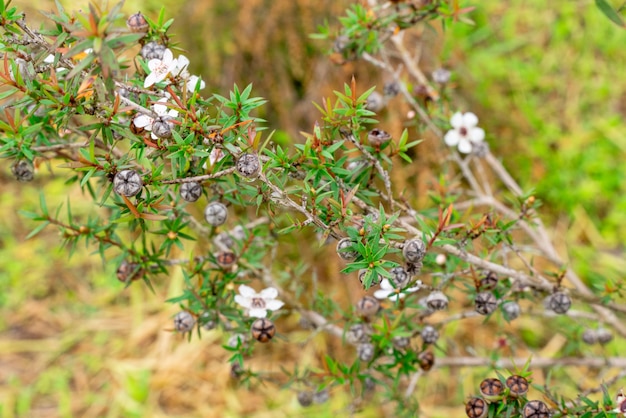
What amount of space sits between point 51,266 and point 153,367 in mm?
987

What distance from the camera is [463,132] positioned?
5.96 feet

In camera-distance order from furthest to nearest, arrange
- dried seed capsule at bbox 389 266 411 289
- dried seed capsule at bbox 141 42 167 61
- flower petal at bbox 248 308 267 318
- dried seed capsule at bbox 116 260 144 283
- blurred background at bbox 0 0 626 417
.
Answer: blurred background at bbox 0 0 626 417
dried seed capsule at bbox 116 260 144 283
flower petal at bbox 248 308 267 318
dried seed capsule at bbox 141 42 167 61
dried seed capsule at bbox 389 266 411 289

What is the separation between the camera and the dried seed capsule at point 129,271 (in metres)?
1.44

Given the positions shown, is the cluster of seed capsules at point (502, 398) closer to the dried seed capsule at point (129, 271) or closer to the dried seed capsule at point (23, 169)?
the dried seed capsule at point (129, 271)

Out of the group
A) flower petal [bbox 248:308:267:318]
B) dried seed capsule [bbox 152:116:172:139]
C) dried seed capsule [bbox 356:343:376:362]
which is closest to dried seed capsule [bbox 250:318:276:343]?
flower petal [bbox 248:308:267:318]

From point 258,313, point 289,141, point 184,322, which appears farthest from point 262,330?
point 289,141

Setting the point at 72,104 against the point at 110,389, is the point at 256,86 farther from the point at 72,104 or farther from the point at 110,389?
the point at 72,104

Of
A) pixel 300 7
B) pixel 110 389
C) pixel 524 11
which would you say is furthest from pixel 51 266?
pixel 524 11

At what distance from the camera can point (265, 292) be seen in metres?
1.38

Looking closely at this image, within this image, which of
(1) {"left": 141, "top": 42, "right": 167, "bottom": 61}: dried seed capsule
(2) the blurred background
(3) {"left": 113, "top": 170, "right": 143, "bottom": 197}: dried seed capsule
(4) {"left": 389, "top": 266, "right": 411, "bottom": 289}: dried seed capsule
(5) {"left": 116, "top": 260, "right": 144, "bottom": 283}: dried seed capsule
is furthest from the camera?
(2) the blurred background

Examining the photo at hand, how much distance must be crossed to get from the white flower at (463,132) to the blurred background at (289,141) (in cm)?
86

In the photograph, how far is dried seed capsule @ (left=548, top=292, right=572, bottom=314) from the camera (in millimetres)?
1396

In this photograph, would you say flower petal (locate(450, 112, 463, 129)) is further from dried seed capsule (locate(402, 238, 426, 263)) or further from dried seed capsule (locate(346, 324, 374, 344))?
dried seed capsule (locate(402, 238, 426, 263))

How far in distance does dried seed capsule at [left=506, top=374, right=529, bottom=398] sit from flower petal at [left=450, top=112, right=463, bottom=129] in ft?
2.73
